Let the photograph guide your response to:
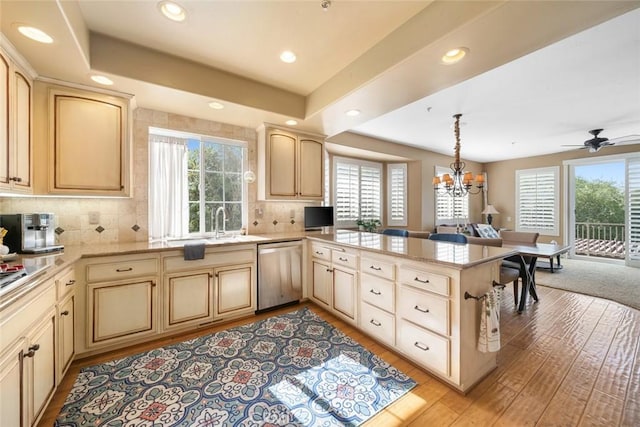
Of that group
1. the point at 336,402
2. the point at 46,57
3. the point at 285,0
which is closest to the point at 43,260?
the point at 46,57

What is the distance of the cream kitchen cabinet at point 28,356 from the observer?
108 cm

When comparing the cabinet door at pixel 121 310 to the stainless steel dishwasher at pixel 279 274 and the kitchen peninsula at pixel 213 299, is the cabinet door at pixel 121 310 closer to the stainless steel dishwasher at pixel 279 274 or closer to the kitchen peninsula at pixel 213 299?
the kitchen peninsula at pixel 213 299

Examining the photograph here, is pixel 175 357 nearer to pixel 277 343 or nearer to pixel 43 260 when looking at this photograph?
pixel 277 343

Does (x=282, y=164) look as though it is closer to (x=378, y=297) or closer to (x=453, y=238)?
(x=378, y=297)

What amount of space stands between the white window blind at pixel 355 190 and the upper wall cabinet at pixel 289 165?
131 cm

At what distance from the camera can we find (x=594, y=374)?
6.23 ft

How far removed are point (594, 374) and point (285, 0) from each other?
11.8ft

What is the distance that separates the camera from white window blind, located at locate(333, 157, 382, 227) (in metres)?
5.11

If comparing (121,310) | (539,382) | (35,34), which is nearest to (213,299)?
(121,310)

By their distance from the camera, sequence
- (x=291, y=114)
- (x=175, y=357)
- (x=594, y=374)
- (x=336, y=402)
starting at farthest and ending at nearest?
(x=291, y=114) → (x=175, y=357) → (x=594, y=374) → (x=336, y=402)

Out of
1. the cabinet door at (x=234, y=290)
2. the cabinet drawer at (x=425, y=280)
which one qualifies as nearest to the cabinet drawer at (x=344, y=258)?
the cabinet drawer at (x=425, y=280)

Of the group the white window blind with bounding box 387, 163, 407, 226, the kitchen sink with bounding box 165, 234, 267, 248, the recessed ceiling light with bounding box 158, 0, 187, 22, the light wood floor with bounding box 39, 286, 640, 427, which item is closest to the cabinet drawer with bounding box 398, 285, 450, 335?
the light wood floor with bounding box 39, 286, 640, 427

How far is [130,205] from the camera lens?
2.68 metres

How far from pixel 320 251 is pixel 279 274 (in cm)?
60
